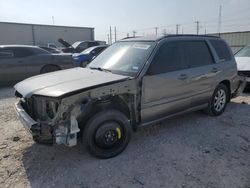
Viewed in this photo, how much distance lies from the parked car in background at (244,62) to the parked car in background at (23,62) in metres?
6.44

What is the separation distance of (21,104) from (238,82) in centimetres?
487

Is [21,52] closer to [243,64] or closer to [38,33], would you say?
[243,64]

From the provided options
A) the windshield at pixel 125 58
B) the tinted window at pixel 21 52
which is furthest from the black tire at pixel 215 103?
the tinted window at pixel 21 52

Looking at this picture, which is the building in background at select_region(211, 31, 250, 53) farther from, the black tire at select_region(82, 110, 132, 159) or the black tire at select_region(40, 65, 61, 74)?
the black tire at select_region(82, 110, 132, 159)

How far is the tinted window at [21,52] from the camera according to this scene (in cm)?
820

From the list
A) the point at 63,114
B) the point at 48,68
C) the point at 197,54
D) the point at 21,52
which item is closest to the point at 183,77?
the point at 197,54

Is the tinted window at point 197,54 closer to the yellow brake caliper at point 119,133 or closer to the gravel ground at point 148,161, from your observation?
the gravel ground at point 148,161

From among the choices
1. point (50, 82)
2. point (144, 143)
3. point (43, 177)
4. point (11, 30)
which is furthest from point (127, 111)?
point (11, 30)

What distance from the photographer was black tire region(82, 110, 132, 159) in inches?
122

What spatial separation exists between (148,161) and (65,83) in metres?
1.63

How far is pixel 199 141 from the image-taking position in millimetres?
3896

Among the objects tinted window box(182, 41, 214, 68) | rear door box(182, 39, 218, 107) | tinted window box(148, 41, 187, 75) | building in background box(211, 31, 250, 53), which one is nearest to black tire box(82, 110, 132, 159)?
tinted window box(148, 41, 187, 75)

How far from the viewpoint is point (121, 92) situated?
10.7 feet

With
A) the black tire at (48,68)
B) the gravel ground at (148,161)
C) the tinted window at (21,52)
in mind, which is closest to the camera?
the gravel ground at (148,161)
